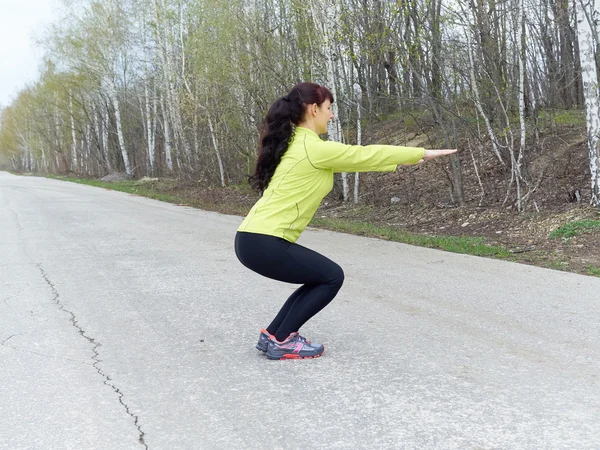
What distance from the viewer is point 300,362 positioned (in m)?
4.42

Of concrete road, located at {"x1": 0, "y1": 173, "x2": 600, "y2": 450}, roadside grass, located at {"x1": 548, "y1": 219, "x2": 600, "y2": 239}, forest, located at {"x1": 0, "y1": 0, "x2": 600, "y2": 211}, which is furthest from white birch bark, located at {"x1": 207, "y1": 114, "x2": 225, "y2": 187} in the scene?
roadside grass, located at {"x1": 548, "y1": 219, "x2": 600, "y2": 239}

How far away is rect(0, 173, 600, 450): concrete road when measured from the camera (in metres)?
3.26

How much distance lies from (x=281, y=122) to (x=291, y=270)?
0.99 metres

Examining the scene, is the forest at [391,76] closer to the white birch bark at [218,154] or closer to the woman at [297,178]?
the white birch bark at [218,154]

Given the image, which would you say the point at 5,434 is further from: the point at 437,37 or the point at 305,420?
the point at 437,37

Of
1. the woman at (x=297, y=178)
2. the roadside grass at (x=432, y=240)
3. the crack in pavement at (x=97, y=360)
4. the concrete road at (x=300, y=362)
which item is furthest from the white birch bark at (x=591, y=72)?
the crack in pavement at (x=97, y=360)

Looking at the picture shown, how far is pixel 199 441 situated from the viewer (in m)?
3.17

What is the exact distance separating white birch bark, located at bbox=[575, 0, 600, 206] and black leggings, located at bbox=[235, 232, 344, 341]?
24.9 ft

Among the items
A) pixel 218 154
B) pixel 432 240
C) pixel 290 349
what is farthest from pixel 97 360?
pixel 218 154

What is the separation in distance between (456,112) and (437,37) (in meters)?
1.72

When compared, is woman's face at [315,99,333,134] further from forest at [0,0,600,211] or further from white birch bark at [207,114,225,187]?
white birch bark at [207,114,225,187]

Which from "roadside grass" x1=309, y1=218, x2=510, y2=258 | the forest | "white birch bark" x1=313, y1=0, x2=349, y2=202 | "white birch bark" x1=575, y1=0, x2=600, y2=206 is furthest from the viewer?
"white birch bark" x1=313, y1=0, x2=349, y2=202

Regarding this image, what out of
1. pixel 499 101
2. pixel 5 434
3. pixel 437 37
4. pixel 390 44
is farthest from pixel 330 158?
pixel 390 44

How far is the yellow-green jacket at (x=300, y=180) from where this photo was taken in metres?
4.00
